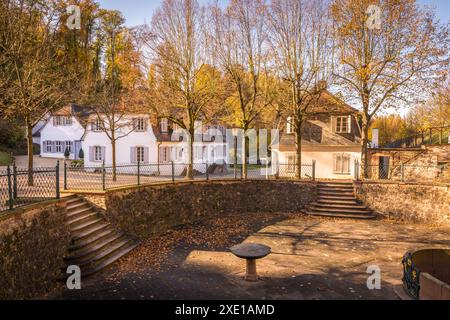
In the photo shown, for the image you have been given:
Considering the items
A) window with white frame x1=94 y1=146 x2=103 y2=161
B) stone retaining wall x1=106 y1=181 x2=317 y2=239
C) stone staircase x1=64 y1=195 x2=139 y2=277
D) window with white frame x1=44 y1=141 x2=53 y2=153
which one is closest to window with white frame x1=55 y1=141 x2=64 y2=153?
window with white frame x1=44 y1=141 x2=53 y2=153

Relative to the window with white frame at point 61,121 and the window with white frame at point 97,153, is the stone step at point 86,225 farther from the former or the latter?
the window with white frame at point 61,121

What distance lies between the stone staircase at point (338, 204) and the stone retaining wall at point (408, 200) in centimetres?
63

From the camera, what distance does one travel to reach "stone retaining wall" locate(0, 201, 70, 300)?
29.2 ft

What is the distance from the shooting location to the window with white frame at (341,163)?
27000 mm

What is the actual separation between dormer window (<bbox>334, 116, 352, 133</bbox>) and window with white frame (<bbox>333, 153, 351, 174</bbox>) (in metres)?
2.45

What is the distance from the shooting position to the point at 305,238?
1544cm

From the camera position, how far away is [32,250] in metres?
9.98

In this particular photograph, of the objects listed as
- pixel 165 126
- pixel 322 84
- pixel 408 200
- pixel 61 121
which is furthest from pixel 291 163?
pixel 61 121

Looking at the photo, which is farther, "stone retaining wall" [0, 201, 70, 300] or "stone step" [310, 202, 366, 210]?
"stone step" [310, 202, 366, 210]

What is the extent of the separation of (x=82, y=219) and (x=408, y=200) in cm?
1791

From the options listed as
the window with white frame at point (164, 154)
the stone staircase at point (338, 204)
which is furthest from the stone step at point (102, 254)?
the window with white frame at point (164, 154)

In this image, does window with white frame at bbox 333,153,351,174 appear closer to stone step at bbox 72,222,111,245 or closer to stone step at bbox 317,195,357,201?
stone step at bbox 317,195,357,201

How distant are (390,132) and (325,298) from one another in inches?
2178
